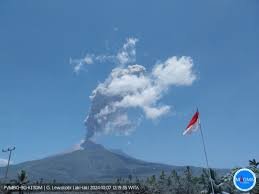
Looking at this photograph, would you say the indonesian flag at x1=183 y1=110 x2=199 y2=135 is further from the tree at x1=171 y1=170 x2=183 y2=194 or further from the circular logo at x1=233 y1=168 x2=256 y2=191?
the tree at x1=171 y1=170 x2=183 y2=194

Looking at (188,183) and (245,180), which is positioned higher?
(188,183)

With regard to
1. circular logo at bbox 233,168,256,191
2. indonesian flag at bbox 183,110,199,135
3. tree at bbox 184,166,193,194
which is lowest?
circular logo at bbox 233,168,256,191

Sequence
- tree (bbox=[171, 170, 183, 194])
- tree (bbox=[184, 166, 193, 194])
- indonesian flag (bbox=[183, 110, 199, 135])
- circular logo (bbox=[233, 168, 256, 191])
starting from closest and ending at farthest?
1. circular logo (bbox=[233, 168, 256, 191])
2. indonesian flag (bbox=[183, 110, 199, 135])
3. tree (bbox=[184, 166, 193, 194])
4. tree (bbox=[171, 170, 183, 194])

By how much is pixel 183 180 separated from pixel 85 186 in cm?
Result: 12569

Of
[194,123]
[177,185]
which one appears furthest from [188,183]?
[194,123]

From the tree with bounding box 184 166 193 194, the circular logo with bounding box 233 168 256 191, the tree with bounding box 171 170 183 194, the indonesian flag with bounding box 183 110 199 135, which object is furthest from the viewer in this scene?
the tree with bounding box 171 170 183 194

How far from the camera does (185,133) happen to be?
19.8 metres

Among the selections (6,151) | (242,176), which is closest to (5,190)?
(6,151)

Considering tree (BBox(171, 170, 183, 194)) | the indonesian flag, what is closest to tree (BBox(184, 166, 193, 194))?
tree (BBox(171, 170, 183, 194))

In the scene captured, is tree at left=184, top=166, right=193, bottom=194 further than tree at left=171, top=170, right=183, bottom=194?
No

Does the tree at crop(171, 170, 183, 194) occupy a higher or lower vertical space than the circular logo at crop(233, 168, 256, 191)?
higher

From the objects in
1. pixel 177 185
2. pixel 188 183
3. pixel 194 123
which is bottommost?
pixel 194 123

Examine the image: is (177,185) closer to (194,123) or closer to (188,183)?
(188,183)

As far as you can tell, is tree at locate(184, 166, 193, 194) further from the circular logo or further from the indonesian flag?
the circular logo
